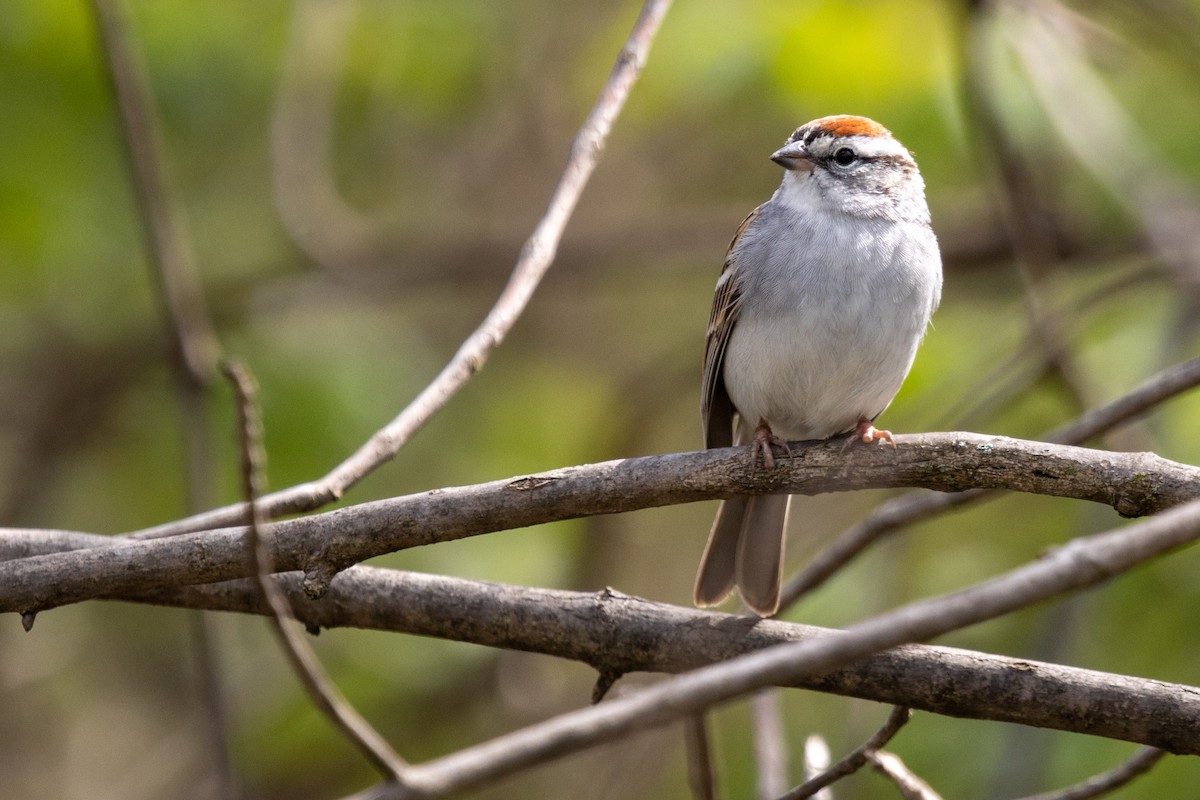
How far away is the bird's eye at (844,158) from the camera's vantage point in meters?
3.84

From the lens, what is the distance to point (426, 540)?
2330 mm

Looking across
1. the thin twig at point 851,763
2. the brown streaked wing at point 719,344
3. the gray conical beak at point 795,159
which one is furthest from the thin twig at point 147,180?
the thin twig at point 851,763

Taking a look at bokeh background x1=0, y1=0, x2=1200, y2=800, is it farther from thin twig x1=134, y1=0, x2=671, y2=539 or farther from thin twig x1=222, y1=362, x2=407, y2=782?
thin twig x1=222, y1=362, x2=407, y2=782

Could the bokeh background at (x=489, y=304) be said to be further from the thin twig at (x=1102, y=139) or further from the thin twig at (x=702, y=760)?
the thin twig at (x=702, y=760)

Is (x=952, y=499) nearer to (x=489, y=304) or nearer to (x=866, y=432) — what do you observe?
(x=866, y=432)

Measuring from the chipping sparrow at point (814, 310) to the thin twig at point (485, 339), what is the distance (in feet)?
2.53

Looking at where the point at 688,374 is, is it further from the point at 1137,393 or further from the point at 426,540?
the point at 426,540

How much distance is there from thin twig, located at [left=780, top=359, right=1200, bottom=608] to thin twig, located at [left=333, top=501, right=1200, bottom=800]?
1.28 meters

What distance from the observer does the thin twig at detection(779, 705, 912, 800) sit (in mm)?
2195

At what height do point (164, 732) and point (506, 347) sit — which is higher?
point (506, 347)

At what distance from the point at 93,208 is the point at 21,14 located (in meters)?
0.74

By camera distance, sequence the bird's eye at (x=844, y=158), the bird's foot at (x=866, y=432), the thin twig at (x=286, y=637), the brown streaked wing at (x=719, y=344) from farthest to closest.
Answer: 1. the bird's eye at (x=844, y=158)
2. the brown streaked wing at (x=719, y=344)
3. the bird's foot at (x=866, y=432)
4. the thin twig at (x=286, y=637)

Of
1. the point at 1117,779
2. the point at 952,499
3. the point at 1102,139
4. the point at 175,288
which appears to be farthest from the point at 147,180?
the point at 1102,139

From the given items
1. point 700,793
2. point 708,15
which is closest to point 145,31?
point 708,15
